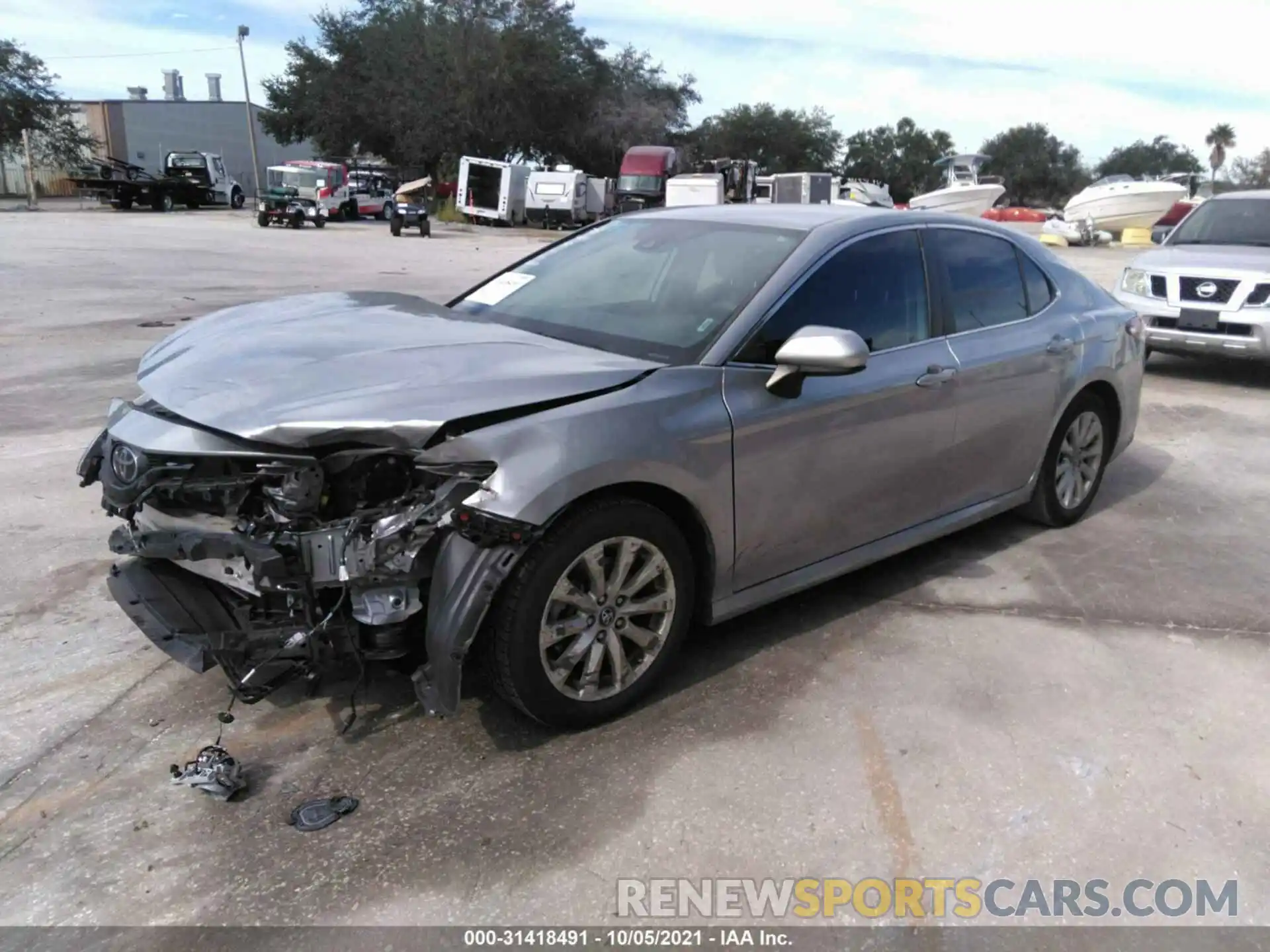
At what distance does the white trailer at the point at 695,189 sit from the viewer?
1246 inches

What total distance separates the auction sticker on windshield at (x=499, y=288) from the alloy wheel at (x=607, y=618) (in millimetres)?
1601

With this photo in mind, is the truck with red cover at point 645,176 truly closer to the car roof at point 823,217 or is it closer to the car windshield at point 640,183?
the car windshield at point 640,183

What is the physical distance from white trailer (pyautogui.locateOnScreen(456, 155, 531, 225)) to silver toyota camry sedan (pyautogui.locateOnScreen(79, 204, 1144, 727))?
34564 millimetres

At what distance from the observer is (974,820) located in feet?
9.34

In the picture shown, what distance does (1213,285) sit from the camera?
8.72 metres

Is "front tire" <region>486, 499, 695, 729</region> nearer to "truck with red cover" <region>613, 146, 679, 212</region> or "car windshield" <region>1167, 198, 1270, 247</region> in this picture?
"car windshield" <region>1167, 198, 1270, 247</region>

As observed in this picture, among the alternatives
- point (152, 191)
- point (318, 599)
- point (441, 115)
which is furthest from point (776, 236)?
point (441, 115)

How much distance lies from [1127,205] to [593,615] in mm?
31765

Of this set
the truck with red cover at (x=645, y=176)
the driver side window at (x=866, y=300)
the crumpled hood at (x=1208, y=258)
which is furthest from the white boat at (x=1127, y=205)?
the driver side window at (x=866, y=300)

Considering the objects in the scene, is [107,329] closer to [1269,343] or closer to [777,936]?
[777,936]

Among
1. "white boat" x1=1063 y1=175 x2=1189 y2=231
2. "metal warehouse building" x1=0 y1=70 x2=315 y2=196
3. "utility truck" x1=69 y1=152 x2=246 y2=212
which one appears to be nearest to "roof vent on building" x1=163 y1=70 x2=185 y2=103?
"metal warehouse building" x1=0 y1=70 x2=315 y2=196

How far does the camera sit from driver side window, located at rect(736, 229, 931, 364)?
3.55 m

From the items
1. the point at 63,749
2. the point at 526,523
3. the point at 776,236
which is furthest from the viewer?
the point at 776,236

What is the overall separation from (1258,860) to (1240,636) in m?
1.62
